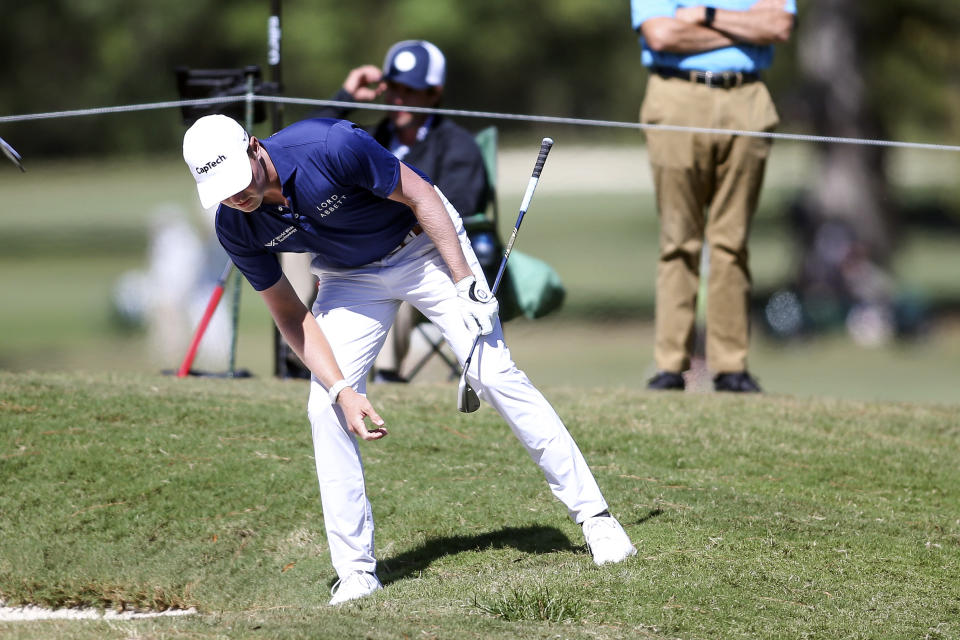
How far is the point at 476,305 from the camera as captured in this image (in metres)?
4.69

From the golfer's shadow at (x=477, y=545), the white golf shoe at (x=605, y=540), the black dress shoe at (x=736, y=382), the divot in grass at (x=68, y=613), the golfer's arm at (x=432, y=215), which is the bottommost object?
the divot in grass at (x=68, y=613)

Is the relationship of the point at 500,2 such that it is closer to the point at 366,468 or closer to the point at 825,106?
the point at 825,106

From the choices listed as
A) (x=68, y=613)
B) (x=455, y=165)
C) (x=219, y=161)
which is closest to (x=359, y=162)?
(x=219, y=161)

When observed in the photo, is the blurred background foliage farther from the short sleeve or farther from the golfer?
the short sleeve

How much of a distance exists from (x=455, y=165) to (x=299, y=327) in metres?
3.27

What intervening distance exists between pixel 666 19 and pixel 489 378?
11.0 feet

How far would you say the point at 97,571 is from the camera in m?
5.35

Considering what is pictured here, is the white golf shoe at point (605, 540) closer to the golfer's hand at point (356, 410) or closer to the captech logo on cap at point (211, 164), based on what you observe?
the golfer's hand at point (356, 410)

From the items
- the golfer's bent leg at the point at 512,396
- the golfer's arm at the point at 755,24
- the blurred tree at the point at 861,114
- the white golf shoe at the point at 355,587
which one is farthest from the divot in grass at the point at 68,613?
the blurred tree at the point at 861,114

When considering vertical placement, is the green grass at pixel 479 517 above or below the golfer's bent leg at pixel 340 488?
below

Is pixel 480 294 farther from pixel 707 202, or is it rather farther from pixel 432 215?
pixel 707 202

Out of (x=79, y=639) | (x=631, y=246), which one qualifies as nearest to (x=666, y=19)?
(x=79, y=639)

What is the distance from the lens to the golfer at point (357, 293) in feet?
14.9

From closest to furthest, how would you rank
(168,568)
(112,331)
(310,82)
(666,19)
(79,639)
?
(79,639) → (168,568) → (666,19) → (112,331) → (310,82)
